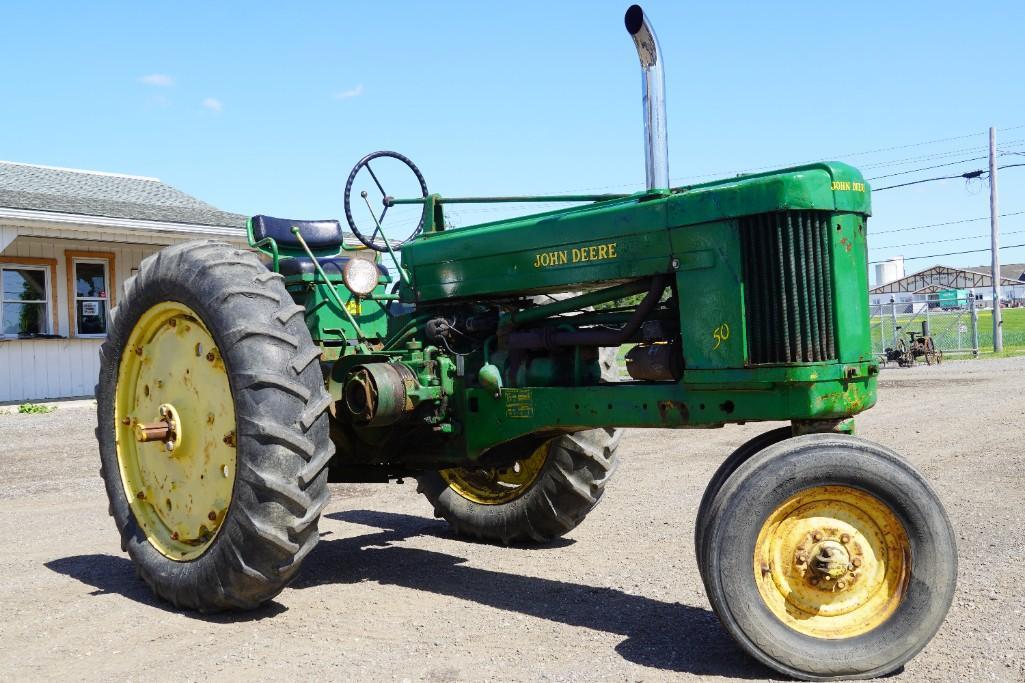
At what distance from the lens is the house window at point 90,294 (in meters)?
16.8

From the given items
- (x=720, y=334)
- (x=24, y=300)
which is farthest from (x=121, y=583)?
(x=24, y=300)

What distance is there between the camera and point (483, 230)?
5000 millimetres

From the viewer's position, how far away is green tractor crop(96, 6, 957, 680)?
11.5ft

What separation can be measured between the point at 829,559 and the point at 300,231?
161 inches

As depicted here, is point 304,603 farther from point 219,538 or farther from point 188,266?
point 188,266

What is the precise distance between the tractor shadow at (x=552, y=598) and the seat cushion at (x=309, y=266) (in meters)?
1.69

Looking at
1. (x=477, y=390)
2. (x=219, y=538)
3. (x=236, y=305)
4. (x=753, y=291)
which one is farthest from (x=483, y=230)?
(x=219, y=538)

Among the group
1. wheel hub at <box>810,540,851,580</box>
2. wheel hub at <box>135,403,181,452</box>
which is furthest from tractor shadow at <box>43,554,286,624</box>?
wheel hub at <box>810,540,851,580</box>

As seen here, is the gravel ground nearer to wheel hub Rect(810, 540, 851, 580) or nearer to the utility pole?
wheel hub Rect(810, 540, 851, 580)

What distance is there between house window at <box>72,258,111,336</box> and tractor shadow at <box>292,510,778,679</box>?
12.2 m

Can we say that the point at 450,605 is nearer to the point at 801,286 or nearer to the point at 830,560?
the point at 830,560

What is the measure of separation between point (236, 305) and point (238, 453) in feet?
2.20

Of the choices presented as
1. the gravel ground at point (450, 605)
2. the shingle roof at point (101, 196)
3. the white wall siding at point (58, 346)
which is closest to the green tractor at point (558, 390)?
the gravel ground at point (450, 605)

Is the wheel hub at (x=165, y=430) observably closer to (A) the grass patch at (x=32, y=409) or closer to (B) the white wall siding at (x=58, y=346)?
(A) the grass patch at (x=32, y=409)
